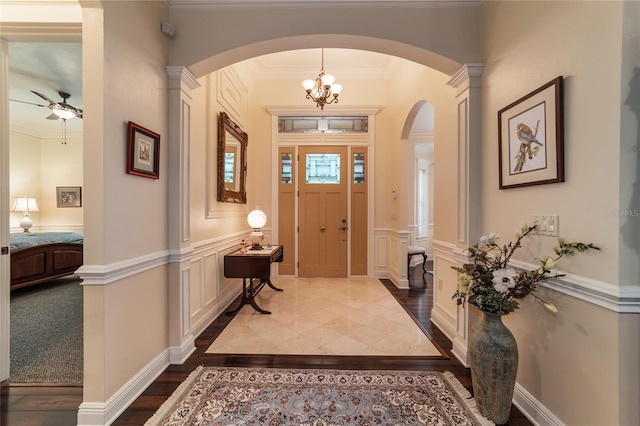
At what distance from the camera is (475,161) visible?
79.5 inches

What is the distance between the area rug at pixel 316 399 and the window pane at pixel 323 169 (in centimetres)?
308

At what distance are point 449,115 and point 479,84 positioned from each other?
14.3 inches

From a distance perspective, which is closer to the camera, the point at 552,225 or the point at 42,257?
the point at 552,225

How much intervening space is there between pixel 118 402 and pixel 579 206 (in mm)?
2688

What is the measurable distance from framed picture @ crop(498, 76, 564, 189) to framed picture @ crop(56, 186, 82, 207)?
7396 millimetres

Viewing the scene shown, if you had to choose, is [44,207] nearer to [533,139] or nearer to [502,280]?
[502,280]

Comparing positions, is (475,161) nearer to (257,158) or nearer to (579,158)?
(579,158)

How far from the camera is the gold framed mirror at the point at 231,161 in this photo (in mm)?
2965

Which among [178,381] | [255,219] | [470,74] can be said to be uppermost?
[470,74]

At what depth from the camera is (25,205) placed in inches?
197

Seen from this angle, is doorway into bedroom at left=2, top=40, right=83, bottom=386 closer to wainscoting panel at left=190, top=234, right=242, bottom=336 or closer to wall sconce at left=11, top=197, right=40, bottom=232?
wall sconce at left=11, top=197, right=40, bottom=232

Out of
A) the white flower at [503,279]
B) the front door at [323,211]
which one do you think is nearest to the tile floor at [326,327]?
the front door at [323,211]

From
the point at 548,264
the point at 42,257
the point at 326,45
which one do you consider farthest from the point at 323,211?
the point at 42,257

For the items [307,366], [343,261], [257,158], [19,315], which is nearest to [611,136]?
[307,366]
